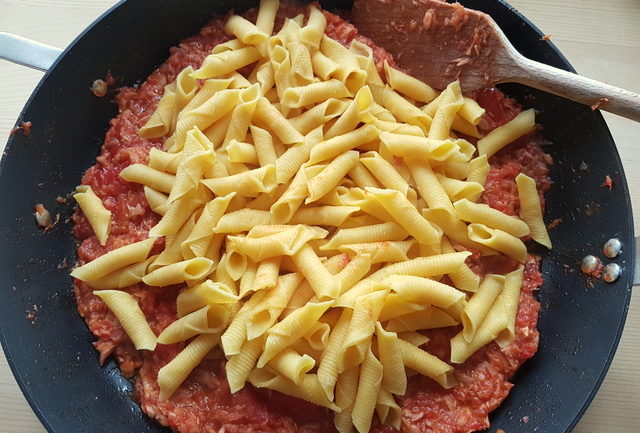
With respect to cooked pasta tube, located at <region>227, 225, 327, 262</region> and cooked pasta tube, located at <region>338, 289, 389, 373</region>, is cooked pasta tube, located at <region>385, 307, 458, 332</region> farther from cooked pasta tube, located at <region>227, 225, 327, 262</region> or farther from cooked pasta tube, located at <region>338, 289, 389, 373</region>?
cooked pasta tube, located at <region>227, 225, 327, 262</region>

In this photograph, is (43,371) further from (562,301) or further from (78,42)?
(562,301)

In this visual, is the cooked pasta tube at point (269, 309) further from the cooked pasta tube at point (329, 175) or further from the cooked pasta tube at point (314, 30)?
the cooked pasta tube at point (314, 30)

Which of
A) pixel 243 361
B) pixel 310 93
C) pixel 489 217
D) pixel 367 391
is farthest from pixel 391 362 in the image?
pixel 310 93

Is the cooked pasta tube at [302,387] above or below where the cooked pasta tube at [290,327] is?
below

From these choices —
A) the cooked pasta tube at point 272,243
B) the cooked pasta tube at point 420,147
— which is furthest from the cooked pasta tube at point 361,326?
the cooked pasta tube at point 420,147

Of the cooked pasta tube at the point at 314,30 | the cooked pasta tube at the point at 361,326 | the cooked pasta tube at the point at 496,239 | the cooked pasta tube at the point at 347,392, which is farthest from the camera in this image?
the cooked pasta tube at the point at 314,30

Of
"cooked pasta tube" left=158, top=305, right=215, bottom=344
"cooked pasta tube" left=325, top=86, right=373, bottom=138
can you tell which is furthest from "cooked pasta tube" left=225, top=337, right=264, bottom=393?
"cooked pasta tube" left=325, top=86, right=373, bottom=138

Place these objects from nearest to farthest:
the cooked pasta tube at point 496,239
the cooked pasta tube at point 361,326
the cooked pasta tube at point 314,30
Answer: the cooked pasta tube at point 361,326 < the cooked pasta tube at point 496,239 < the cooked pasta tube at point 314,30

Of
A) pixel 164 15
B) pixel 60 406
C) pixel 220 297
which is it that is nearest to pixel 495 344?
pixel 220 297
